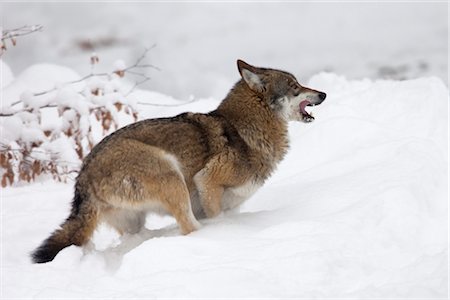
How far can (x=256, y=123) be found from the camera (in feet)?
21.1

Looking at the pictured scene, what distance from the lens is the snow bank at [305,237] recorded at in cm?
461

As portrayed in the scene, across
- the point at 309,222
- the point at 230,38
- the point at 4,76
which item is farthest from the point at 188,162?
the point at 230,38

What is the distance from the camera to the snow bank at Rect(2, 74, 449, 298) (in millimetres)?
4605

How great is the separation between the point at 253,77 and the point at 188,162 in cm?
91

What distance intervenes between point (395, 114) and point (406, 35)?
8587mm

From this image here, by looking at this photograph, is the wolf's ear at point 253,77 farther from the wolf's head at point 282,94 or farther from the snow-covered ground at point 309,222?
the snow-covered ground at point 309,222

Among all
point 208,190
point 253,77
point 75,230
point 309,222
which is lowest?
point 309,222

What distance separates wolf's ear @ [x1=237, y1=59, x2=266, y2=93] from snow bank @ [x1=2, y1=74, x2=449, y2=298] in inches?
37.4

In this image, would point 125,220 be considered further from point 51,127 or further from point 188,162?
point 51,127

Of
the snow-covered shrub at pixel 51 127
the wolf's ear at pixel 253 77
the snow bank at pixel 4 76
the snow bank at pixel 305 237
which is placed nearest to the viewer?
the snow bank at pixel 305 237

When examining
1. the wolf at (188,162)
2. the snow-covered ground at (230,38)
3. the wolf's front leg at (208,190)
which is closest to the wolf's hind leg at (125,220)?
the wolf at (188,162)

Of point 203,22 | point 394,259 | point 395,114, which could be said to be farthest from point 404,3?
point 394,259

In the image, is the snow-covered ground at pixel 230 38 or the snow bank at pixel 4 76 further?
the snow-covered ground at pixel 230 38

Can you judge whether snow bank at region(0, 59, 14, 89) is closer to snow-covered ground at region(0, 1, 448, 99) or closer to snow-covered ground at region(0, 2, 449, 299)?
snow-covered ground at region(0, 2, 449, 299)
